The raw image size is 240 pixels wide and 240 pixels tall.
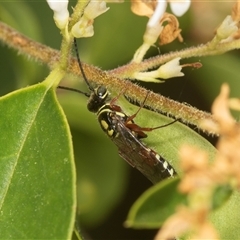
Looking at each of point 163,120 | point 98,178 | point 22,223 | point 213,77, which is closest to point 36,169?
point 22,223

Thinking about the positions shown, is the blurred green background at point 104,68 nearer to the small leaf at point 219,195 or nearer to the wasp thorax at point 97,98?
the wasp thorax at point 97,98

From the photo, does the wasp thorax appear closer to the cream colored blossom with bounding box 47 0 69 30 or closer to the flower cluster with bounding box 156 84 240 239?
the cream colored blossom with bounding box 47 0 69 30

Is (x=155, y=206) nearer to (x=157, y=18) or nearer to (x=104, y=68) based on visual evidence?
(x=157, y=18)

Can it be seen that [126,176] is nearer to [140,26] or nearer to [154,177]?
[140,26]

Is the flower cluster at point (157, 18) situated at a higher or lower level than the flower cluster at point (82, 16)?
lower

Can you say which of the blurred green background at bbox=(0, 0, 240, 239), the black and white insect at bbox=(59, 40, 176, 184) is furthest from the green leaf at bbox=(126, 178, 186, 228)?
the blurred green background at bbox=(0, 0, 240, 239)

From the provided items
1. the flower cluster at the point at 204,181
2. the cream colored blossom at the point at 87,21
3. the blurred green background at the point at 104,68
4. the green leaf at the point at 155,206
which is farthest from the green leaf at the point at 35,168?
the blurred green background at the point at 104,68
